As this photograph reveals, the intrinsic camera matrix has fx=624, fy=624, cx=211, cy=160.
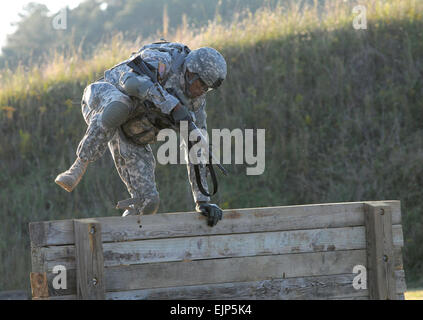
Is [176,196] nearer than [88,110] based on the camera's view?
No

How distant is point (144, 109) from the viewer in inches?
183

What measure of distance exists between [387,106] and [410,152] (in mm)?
1123

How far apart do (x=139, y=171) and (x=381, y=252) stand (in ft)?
6.54

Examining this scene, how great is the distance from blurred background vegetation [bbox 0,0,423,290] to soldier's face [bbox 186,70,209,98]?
544cm

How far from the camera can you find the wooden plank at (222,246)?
3684mm

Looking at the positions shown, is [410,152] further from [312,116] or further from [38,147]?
[38,147]

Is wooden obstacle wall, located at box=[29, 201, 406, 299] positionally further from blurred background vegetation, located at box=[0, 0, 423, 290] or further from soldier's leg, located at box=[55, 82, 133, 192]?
blurred background vegetation, located at box=[0, 0, 423, 290]

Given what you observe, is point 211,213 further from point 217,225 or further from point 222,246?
point 222,246

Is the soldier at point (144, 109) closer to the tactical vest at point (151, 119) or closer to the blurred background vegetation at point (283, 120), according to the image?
the tactical vest at point (151, 119)

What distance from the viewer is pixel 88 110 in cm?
479

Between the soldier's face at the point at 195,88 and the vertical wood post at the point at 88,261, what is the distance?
1.47 metres

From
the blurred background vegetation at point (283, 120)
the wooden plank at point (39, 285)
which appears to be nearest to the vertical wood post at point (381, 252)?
the wooden plank at point (39, 285)
